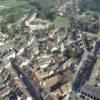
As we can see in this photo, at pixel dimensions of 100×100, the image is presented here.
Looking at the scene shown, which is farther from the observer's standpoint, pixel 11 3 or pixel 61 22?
pixel 11 3

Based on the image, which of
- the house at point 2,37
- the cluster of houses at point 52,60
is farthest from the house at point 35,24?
the house at point 2,37

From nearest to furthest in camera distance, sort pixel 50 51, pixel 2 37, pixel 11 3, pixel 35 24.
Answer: pixel 50 51 < pixel 2 37 < pixel 35 24 < pixel 11 3

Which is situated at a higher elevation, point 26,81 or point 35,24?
point 26,81

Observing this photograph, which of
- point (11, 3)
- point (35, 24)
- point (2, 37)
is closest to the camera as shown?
point (2, 37)

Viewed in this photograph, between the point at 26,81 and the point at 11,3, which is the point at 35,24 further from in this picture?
the point at 26,81

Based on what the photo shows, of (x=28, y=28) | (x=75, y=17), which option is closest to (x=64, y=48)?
(x=28, y=28)

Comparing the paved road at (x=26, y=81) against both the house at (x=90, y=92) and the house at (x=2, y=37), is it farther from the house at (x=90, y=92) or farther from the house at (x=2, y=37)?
the house at (x=2, y=37)

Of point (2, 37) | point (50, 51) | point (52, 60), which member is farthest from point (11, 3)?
point (52, 60)
